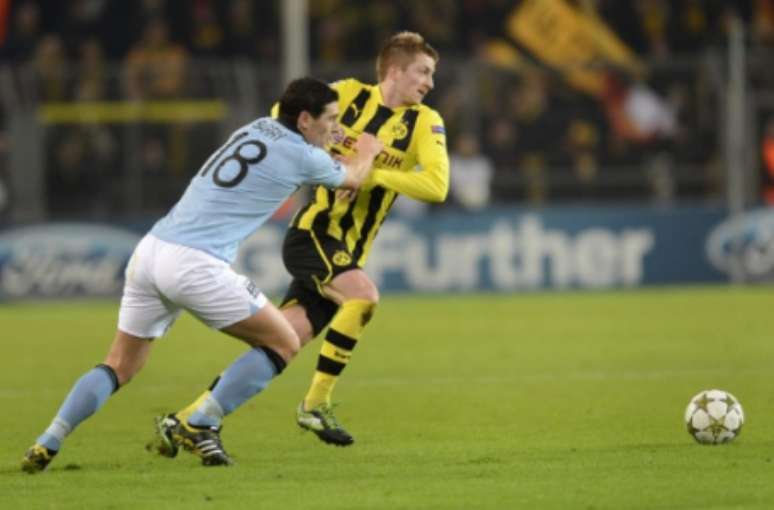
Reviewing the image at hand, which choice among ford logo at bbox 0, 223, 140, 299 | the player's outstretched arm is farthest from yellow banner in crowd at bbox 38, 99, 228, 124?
the player's outstretched arm

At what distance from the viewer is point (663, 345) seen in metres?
15.4

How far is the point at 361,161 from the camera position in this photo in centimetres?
916

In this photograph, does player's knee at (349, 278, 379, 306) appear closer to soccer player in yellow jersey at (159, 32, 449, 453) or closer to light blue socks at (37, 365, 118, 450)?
soccer player in yellow jersey at (159, 32, 449, 453)

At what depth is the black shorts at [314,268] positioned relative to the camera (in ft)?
32.5

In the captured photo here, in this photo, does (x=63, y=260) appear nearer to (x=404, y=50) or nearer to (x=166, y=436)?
(x=404, y=50)

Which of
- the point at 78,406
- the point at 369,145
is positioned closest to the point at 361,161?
the point at 369,145

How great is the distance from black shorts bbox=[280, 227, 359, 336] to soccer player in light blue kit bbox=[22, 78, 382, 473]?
3.87ft

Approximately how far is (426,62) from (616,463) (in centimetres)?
269

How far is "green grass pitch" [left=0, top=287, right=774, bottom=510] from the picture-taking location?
771 centimetres

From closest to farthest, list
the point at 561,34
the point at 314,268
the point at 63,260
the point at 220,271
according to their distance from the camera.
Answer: the point at 220,271
the point at 314,268
the point at 63,260
the point at 561,34

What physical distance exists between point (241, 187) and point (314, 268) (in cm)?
154

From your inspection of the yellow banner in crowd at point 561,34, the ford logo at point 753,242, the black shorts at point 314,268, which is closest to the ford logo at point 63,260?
the yellow banner in crowd at point 561,34

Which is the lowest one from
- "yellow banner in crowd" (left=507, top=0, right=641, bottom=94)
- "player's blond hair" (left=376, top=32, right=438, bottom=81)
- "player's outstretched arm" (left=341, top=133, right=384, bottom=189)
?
"player's outstretched arm" (left=341, top=133, right=384, bottom=189)

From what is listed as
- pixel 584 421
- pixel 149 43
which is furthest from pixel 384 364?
pixel 149 43
